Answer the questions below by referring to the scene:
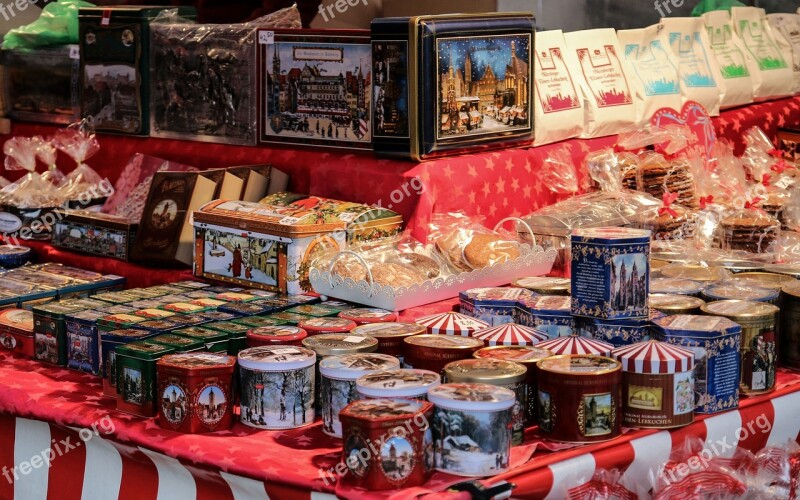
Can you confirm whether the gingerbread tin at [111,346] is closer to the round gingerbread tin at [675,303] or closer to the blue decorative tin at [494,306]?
the blue decorative tin at [494,306]

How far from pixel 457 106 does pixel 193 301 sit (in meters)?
1.03

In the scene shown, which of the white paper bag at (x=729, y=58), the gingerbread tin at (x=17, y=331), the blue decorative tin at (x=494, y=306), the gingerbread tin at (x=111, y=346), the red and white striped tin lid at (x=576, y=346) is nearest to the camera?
the red and white striped tin lid at (x=576, y=346)

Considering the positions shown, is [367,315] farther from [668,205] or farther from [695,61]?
[695,61]

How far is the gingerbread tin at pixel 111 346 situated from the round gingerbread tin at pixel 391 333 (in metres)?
0.54

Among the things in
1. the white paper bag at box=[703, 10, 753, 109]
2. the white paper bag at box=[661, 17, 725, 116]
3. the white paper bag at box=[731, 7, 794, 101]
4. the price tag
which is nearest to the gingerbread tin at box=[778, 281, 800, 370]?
the price tag

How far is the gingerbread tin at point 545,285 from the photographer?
289 cm

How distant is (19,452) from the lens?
2.81 meters

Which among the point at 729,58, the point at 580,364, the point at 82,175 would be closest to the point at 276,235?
the point at 580,364

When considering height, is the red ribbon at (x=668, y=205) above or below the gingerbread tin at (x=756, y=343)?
above

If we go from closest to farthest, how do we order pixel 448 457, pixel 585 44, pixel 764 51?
pixel 448 457
pixel 585 44
pixel 764 51

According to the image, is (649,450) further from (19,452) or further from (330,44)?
(330,44)

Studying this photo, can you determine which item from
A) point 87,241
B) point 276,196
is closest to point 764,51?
point 276,196

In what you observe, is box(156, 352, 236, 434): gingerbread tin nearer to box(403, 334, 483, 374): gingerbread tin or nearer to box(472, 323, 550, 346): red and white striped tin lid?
box(403, 334, 483, 374): gingerbread tin

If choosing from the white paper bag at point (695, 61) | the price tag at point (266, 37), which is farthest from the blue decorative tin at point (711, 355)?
the white paper bag at point (695, 61)
